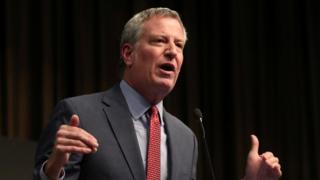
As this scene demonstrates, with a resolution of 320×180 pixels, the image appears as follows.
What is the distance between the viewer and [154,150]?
87.6 inches

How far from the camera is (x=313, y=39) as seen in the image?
4.48m

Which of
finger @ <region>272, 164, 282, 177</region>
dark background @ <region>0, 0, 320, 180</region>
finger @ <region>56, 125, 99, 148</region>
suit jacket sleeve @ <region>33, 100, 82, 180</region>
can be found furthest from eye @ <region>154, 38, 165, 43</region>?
dark background @ <region>0, 0, 320, 180</region>

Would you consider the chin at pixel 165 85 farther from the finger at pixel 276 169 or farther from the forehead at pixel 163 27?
the finger at pixel 276 169

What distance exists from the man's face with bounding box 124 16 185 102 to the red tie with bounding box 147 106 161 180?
126 millimetres

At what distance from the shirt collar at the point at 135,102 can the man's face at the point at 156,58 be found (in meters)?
0.03

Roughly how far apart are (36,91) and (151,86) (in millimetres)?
1724

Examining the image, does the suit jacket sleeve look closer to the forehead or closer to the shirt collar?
the shirt collar

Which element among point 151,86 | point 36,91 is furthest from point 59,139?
point 36,91

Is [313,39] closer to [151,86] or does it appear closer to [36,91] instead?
[36,91]

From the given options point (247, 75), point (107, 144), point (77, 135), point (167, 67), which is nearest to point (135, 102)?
point (167, 67)

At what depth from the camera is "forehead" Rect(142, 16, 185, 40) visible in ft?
7.99

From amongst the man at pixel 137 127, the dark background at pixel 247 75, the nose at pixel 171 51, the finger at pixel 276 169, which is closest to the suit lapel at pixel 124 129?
the man at pixel 137 127

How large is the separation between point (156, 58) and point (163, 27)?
0.14 metres

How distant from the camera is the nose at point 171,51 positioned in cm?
239
